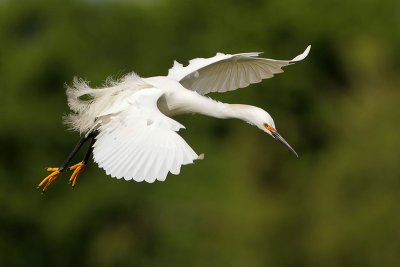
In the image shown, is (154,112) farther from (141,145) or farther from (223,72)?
(223,72)

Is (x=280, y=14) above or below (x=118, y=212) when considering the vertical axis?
above

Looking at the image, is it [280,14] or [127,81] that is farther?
[280,14]

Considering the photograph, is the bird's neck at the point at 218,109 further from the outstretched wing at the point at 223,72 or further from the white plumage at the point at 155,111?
the outstretched wing at the point at 223,72

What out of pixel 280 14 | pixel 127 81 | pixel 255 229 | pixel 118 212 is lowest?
pixel 127 81

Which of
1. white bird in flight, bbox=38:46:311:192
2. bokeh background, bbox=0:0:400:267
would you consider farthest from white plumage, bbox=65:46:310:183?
bokeh background, bbox=0:0:400:267

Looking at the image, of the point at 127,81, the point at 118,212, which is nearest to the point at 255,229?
the point at 118,212

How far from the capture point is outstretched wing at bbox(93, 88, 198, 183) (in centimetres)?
778

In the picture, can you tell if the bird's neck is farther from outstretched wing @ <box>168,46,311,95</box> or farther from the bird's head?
outstretched wing @ <box>168,46,311,95</box>

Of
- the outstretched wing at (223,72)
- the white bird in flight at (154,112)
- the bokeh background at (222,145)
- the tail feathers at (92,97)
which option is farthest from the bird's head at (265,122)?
the bokeh background at (222,145)

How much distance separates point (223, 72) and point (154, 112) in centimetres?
164

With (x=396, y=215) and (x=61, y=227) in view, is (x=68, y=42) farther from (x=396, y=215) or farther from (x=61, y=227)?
(x=396, y=215)

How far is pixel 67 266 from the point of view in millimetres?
22859

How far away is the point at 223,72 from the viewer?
9906mm

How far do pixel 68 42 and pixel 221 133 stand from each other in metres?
3.77
